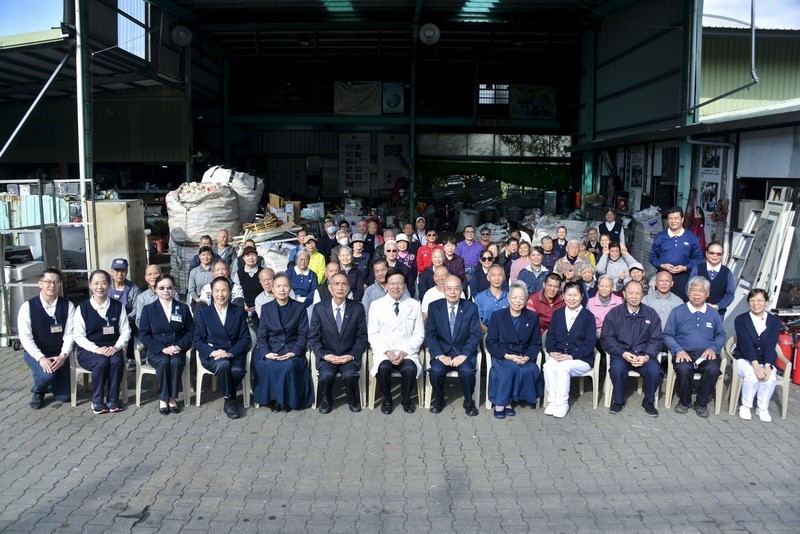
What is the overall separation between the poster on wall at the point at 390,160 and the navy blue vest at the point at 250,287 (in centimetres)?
1486

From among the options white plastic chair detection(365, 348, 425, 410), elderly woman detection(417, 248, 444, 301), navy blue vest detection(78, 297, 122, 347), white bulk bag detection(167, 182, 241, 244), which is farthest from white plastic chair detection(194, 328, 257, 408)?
white bulk bag detection(167, 182, 241, 244)

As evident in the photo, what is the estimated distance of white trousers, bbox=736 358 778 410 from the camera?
6273 millimetres

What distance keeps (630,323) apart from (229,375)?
371 centimetres

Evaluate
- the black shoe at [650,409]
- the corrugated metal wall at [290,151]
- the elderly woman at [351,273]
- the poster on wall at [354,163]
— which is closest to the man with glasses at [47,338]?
the elderly woman at [351,273]

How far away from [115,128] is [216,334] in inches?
490

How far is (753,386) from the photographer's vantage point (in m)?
6.33

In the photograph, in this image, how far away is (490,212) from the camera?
815 inches

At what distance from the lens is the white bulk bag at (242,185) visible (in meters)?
13.3

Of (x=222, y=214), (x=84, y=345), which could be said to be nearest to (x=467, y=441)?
(x=84, y=345)

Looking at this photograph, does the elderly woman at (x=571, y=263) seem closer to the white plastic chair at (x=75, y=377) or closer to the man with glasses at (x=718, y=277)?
the man with glasses at (x=718, y=277)

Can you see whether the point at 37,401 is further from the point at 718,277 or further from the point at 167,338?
the point at 718,277

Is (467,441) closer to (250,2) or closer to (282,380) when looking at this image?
(282,380)

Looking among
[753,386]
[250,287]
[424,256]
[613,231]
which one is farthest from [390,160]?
[753,386]

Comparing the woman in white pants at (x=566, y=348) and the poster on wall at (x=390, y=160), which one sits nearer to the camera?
the woman in white pants at (x=566, y=348)
